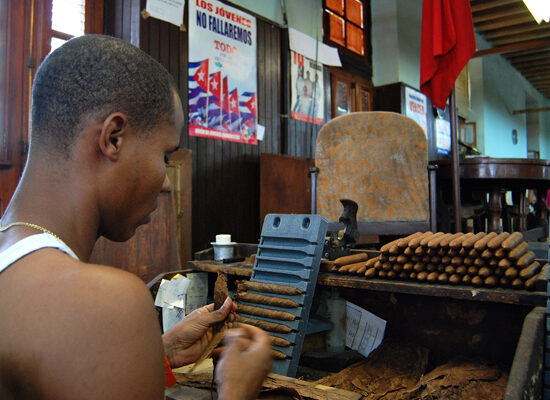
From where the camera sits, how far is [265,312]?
1.74m

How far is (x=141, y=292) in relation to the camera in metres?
0.67

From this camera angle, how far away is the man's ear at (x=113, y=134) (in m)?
0.78

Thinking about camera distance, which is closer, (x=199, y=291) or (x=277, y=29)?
(x=199, y=291)

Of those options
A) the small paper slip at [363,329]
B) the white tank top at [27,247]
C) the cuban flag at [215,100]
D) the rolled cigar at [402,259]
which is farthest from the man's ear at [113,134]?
the cuban flag at [215,100]

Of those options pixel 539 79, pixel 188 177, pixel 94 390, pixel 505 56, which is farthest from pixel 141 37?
pixel 539 79

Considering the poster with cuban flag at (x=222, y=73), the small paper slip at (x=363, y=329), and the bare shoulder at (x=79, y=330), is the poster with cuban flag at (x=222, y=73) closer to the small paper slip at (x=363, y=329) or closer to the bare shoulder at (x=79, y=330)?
the small paper slip at (x=363, y=329)

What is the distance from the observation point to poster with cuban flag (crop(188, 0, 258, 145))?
4504 millimetres

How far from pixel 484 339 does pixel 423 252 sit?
0.38 meters

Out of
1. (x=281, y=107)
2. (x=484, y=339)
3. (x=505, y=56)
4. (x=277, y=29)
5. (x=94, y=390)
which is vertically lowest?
(x=484, y=339)

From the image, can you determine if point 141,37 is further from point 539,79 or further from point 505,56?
point 539,79

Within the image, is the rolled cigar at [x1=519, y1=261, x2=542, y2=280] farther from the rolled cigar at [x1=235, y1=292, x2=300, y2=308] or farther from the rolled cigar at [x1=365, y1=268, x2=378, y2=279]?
the rolled cigar at [x1=235, y1=292, x2=300, y2=308]

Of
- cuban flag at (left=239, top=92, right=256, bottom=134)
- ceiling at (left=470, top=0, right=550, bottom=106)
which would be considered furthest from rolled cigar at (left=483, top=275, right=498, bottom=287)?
ceiling at (left=470, top=0, right=550, bottom=106)

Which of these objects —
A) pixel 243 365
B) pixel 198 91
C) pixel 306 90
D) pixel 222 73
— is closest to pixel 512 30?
pixel 306 90

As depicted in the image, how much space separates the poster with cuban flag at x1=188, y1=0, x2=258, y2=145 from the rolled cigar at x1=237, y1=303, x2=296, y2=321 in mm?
2952
